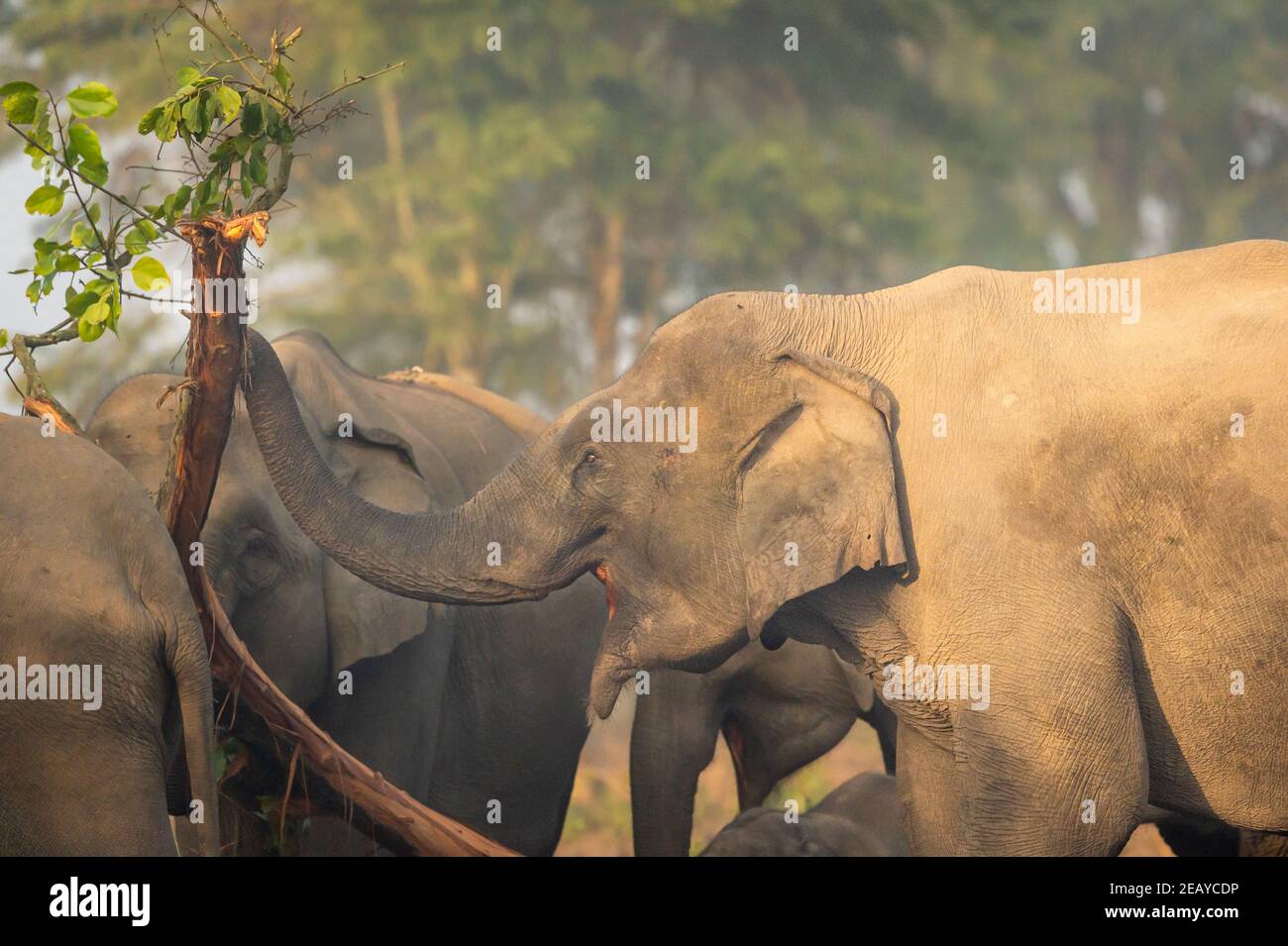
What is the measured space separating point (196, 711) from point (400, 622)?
1627 millimetres

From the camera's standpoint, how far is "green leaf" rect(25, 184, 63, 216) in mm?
4805

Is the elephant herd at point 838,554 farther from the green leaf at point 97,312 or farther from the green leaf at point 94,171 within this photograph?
the green leaf at point 94,171

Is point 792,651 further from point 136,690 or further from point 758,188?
point 758,188

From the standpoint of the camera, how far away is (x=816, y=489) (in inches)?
201

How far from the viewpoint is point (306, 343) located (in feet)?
21.3

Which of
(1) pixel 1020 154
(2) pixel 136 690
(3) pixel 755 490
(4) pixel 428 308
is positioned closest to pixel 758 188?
(4) pixel 428 308

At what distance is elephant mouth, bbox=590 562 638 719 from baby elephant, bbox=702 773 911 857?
1.27 metres

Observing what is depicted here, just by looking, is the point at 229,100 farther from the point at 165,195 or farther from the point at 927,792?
the point at 927,792

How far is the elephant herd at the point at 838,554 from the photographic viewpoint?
427 centimetres
